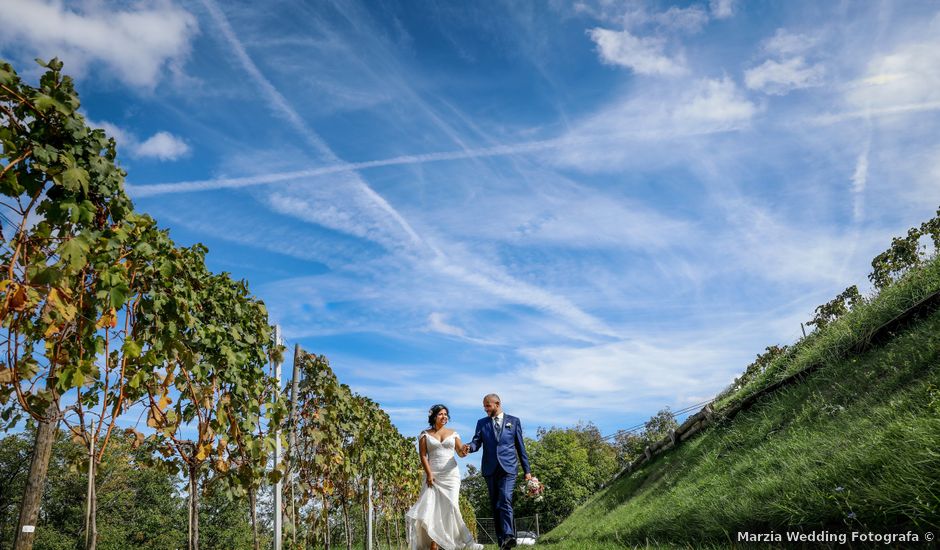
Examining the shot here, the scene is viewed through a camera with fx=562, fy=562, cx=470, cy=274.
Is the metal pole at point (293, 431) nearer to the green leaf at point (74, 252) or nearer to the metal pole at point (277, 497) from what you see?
the metal pole at point (277, 497)

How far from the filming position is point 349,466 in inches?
434

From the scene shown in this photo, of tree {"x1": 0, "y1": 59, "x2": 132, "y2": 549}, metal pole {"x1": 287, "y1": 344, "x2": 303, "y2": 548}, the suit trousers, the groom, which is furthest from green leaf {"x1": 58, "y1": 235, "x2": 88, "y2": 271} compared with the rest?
metal pole {"x1": 287, "y1": 344, "x2": 303, "y2": 548}

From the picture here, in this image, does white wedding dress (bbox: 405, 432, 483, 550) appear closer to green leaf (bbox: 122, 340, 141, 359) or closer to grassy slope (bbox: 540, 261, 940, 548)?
grassy slope (bbox: 540, 261, 940, 548)

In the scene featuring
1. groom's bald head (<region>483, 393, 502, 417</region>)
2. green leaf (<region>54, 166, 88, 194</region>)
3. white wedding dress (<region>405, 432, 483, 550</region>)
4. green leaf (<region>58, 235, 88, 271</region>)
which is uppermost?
green leaf (<region>54, 166, 88, 194</region>)

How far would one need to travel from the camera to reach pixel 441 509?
707 centimetres

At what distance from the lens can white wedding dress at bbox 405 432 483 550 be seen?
6938 mm

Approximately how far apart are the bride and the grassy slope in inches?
68.9

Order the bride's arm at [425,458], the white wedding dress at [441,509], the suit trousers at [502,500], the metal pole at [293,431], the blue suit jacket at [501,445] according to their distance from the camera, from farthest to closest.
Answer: the metal pole at [293,431], the bride's arm at [425,458], the white wedding dress at [441,509], the blue suit jacket at [501,445], the suit trousers at [502,500]

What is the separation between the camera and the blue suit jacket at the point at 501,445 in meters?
6.83

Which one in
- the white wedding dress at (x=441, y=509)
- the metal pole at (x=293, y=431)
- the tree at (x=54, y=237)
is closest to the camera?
the tree at (x=54, y=237)

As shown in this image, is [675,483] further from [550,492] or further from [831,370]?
[550,492]

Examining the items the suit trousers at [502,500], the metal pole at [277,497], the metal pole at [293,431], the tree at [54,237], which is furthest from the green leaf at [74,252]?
the metal pole at [293,431]

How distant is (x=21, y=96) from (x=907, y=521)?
580 cm

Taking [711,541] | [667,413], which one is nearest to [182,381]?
[711,541]
